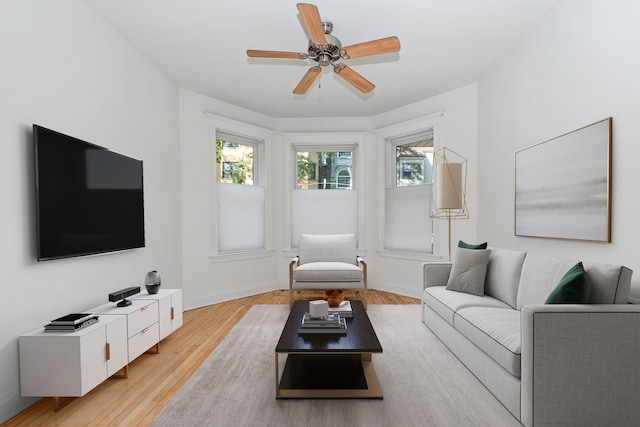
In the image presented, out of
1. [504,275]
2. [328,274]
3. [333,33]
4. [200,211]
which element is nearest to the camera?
[504,275]

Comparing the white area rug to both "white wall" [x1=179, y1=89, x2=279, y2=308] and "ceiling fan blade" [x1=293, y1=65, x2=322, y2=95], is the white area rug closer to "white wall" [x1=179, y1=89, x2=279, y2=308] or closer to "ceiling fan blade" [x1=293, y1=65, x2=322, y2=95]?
"white wall" [x1=179, y1=89, x2=279, y2=308]

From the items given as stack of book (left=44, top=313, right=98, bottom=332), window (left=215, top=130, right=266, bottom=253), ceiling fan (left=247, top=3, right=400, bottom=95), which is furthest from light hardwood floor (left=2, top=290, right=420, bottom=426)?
ceiling fan (left=247, top=3, right=400, bottom=95)

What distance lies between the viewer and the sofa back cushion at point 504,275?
2.76 m

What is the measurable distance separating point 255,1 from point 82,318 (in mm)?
2664

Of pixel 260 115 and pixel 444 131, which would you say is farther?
pixel 260 115

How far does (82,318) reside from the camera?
7.16 ft

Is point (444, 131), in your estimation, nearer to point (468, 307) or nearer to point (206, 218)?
point (468, 307)

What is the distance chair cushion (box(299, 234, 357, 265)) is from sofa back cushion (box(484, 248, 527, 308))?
1.93 metres

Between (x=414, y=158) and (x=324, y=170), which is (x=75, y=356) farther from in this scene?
(x=414, y=158)

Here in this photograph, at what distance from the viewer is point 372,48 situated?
8.35ft

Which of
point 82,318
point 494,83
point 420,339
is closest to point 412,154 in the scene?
point 494,83

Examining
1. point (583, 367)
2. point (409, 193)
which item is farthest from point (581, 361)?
point (409, 193)

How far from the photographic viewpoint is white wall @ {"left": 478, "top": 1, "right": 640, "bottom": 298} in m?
2.15

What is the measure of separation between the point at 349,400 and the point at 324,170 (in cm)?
411
